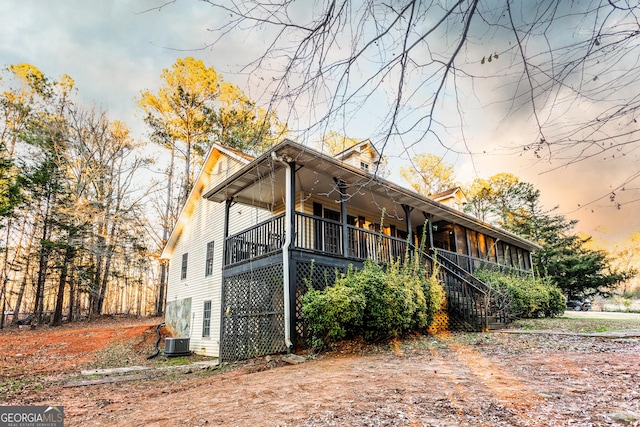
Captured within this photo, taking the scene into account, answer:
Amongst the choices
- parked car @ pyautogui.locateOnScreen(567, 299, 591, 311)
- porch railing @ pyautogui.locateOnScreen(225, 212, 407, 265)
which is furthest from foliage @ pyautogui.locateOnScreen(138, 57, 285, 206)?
parked car @ pyautogui.locateOnScreen(567, 299, 591, 311)

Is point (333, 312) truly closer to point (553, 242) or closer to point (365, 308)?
point (365, 308)

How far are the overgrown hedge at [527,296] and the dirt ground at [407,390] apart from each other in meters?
4.29

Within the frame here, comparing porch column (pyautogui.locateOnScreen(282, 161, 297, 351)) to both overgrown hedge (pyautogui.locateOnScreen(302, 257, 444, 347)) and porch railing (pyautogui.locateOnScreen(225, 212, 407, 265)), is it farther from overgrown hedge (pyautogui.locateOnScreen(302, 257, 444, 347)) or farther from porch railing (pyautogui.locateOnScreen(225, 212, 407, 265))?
porch railing (pyautogui.locateOnScreen(225, 212, 407, 265))

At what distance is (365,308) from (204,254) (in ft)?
30.6

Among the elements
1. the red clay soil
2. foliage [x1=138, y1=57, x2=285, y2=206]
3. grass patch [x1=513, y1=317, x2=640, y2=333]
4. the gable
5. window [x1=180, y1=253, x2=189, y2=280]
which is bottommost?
the red clay soil

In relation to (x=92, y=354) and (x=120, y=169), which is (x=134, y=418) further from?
(x=120, y=169)

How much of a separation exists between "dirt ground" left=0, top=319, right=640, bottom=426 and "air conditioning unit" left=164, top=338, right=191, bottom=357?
4.38m

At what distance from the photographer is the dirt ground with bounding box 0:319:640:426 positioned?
291 cm

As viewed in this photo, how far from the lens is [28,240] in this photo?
22047mm

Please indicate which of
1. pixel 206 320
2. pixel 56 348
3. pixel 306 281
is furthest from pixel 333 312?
pixel 56 348

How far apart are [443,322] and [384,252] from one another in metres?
2.55

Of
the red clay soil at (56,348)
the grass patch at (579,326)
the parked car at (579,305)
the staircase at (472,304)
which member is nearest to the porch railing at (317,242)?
the staircase at (472,304)

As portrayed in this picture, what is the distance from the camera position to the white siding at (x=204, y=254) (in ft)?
43.1

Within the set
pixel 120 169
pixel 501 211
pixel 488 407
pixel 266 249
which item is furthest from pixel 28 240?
pixel 501 211
